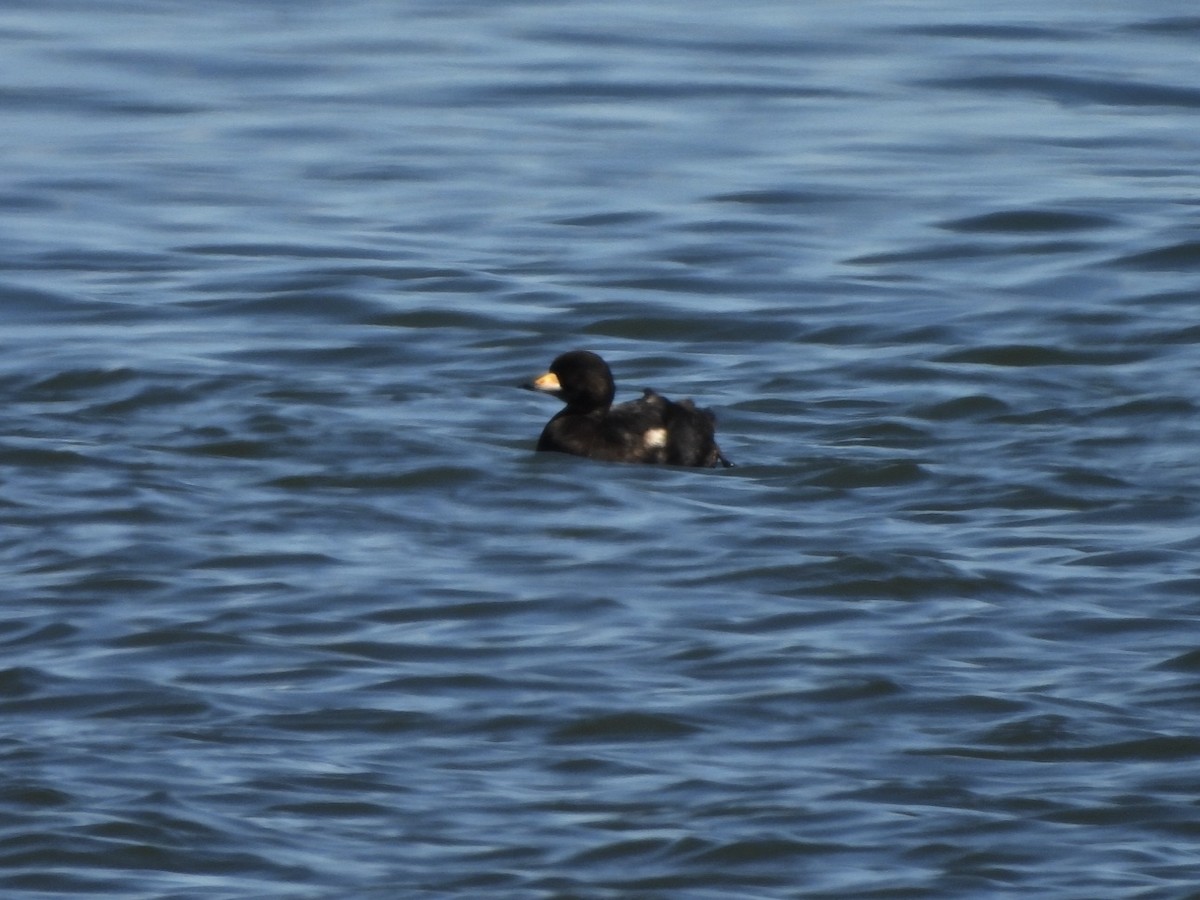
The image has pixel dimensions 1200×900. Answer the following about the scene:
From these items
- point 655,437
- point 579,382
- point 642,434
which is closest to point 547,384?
point 579,382

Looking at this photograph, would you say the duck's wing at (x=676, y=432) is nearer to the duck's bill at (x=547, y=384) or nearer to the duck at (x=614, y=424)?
the duck at (x=614, y=424)

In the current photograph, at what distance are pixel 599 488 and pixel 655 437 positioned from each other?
49 centimetres

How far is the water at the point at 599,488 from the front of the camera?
7539mm

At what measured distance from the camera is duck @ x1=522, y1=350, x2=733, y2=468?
11.9 m

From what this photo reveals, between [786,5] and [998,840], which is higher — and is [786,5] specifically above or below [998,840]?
above

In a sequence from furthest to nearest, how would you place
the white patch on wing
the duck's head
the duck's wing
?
1. the duck's head
2. the white patch on wing
3. the duck's wing

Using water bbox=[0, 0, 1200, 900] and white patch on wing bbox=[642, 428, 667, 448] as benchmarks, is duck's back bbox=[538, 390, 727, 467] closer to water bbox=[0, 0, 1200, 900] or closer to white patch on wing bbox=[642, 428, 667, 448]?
white patch on wing bbox=[642, 428, 667, 448]

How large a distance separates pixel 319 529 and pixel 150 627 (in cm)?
152

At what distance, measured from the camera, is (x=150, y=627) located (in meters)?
9.35

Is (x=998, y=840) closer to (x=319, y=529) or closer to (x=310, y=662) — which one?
(x=310, y=662)

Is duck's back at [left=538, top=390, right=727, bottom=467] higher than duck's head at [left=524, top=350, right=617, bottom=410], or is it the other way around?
duck's head at [left=524, top=350, right=617, bottom=410]

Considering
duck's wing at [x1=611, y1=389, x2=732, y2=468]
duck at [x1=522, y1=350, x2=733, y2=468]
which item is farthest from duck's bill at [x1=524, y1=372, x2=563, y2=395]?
duck's wing at [x1=611, y1=389, x2=732, y2=468]

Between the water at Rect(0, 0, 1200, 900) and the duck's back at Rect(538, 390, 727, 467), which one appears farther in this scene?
the duck's back at Rect(538, 390, 727, 467)

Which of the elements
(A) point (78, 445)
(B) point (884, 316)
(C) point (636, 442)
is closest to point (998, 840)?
(C) point (636, 442)
